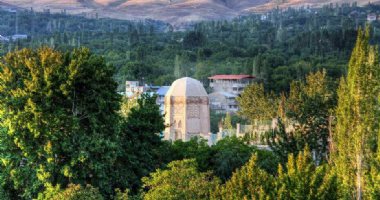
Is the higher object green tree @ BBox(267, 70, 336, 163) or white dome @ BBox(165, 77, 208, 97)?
white dome @ BBox(165, 77, 208, 97)

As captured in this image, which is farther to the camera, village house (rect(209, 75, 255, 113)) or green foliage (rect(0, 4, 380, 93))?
village house (rect(209, 75, 255, 113))

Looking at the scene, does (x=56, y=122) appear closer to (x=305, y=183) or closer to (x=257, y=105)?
(x=305, y=183)

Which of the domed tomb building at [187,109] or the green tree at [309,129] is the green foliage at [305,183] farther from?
the domed tomb building at [187,109]

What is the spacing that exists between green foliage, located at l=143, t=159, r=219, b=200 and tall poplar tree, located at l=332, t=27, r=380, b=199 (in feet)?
11.5

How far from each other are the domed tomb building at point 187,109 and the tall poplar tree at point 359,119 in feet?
64.9

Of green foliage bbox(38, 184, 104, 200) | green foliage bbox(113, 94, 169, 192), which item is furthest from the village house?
green foliage bbox(38, 184, 104, 200)

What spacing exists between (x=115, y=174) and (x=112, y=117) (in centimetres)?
187

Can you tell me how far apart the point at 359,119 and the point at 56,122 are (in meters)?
9.42

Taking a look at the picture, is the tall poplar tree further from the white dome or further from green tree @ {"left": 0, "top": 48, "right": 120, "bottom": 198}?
the white dome

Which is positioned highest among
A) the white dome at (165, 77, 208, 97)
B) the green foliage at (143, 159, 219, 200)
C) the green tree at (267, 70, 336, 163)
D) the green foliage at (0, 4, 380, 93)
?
the green foliage at (0, 4, 380, 93)

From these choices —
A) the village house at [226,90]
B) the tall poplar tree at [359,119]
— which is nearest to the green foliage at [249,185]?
the tall poplar tree at [359,119]

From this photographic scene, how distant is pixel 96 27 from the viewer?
160 meters

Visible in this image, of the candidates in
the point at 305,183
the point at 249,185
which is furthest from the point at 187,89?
the point at 305,183

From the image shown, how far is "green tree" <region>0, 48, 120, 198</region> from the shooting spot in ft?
83.1
